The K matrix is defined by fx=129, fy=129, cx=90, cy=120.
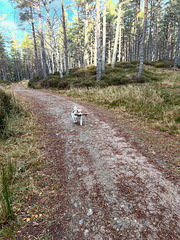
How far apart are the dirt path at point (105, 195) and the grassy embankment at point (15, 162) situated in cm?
25

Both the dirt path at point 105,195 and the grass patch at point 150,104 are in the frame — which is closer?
the dirt path at point 105,195

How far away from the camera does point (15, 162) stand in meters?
2.80

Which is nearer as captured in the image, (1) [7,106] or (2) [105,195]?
(2) [105,195]

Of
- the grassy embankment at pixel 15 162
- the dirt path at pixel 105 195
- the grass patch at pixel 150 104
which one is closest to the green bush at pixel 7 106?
the grassy embankment at pixel 15 162

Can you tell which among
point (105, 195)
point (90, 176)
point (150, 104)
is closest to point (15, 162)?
point (90, 176)

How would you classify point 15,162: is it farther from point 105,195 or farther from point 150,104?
point 150,104

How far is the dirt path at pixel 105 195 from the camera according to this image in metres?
1.80

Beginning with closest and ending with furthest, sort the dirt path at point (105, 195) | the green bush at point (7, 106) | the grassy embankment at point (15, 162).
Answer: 1. the dirt path at point (105, 195)
2. the grassy embankment at point (15, 162)
3. the green bush at point (7, 106)

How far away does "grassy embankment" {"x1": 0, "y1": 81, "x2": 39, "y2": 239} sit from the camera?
191 centimetres

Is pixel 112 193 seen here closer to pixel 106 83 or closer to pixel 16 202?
pixel 16 202

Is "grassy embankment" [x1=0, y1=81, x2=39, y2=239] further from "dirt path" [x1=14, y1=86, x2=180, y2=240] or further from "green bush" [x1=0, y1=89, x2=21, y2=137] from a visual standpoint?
"dirt path" [x1=14, y1=86, x2=180, y2=240]

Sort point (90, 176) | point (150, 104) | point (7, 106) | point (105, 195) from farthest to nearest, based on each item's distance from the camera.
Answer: point (150, 104) → point (7, 106) → point (90, 176) → point (105, 195)

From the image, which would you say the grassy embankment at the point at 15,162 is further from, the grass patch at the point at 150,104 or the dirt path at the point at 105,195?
the grass patch at the point at 150,104

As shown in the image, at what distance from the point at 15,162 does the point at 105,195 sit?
2.00 m
